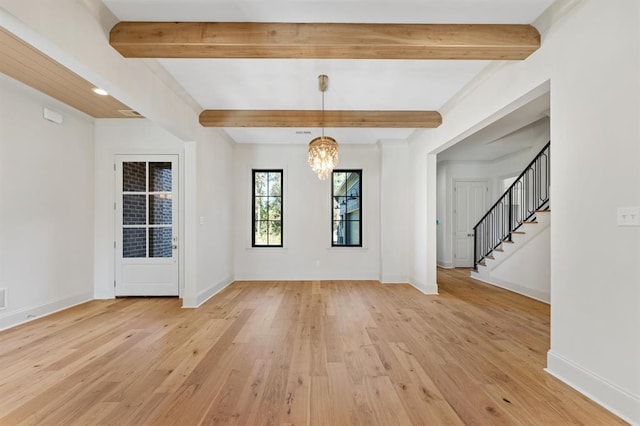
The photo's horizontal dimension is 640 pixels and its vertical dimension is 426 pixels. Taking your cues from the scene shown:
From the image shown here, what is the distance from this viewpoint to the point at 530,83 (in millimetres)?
2592

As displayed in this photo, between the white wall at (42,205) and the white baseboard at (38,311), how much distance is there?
0.01 meters

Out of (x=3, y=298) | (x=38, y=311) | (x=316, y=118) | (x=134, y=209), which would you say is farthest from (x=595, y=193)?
(x=38, y=311)

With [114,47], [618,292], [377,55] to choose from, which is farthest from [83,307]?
[618,292]

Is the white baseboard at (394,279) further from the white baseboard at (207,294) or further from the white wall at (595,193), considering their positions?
the white wall at (595,193)

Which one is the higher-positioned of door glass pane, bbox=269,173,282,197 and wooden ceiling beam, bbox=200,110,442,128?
wooden ceiling beam, bbox=200,110,442,128

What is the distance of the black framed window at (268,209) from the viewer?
6301 mm

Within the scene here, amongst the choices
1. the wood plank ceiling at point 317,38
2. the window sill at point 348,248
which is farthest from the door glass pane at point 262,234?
the wood plank ceiling at point 317,38

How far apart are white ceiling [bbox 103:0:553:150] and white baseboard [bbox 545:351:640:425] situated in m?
2.73

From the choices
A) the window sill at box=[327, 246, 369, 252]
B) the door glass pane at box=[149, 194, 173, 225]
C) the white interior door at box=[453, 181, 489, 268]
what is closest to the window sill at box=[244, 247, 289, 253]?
the window sill at box=[327, 246, 369, 252]

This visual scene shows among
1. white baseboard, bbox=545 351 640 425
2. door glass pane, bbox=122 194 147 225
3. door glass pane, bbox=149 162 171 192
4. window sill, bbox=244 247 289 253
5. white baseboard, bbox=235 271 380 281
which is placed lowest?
white baseboard, bbox=235 271 380 281

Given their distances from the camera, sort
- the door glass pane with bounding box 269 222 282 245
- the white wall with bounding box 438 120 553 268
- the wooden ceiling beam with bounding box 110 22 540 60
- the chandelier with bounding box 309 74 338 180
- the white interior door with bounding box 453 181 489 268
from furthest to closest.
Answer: the white interior door with bounding box 453 181 489 268, the white wall with bounding box 438 120 553 268, the door glass pane with bounding box 269 222 282 245, the chandelier with bounding box 309 74 338 180, the wooden ceiling beam with bounding box 110 22 540 60

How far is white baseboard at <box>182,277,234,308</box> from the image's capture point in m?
4.23

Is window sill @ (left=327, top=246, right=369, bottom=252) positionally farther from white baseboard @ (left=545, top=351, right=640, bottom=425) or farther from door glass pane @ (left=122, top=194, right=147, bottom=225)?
white baseboard @ (left=545, top=351, right=640, bottom=425)

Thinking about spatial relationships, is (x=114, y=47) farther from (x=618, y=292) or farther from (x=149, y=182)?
(x=618, y=292)
